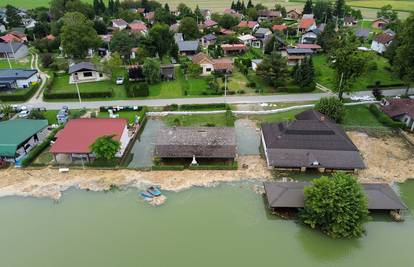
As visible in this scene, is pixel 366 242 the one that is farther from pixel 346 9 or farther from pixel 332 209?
pixel 346 9

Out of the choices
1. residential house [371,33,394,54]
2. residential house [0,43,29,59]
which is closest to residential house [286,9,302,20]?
residential house [371,33,394,54]

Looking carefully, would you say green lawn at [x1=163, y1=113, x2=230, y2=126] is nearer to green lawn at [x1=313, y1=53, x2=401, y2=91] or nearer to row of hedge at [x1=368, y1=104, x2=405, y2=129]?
green lawn at [x1=313, y1=53, x2=401, y2=91]

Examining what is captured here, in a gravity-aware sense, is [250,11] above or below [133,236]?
above

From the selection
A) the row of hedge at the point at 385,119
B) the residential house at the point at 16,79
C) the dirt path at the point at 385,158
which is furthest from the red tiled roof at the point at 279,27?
the residential house at the point at 16,79

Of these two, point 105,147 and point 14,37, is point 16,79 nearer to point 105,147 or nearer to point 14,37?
point 105,147

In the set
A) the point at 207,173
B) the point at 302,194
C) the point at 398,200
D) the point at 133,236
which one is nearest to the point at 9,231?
the point at 133,236

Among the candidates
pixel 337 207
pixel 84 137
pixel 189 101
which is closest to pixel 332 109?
pixel 337 207
